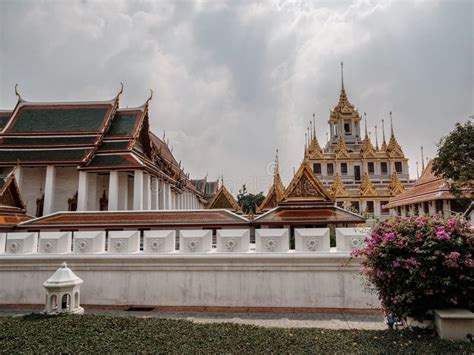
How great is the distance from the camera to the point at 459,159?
20.3 metres

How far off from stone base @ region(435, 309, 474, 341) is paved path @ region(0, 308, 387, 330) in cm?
167

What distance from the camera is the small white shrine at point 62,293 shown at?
231 inches

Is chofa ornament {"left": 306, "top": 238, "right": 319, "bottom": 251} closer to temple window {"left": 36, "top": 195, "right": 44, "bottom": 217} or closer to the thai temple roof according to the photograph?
the thai temple roof

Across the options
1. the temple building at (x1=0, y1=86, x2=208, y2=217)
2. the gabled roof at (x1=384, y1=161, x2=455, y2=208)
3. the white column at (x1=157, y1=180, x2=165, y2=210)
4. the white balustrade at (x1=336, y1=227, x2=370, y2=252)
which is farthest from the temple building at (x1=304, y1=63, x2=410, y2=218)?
the white balustrade at (x1=336, y1=227, x2=370, y2=252)

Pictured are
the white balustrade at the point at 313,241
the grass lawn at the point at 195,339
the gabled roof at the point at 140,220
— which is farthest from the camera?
the gabled roof at the point at 140,220

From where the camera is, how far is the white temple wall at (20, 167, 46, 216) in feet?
75.0

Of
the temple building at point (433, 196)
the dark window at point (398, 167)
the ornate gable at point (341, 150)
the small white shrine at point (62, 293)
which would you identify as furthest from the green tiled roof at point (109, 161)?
the dark window at point (398, 167)

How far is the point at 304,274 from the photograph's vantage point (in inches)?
280

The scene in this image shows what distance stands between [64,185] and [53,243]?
1697 cm

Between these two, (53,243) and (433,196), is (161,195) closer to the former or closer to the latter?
(433,196)

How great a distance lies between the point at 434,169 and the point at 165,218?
18.0 meters

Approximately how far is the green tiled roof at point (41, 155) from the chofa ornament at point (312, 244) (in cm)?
1771

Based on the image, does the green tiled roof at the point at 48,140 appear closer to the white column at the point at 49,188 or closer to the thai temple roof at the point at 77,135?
the thai temple roof at the point at 77,135

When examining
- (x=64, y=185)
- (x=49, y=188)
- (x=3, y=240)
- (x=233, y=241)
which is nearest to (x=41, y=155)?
(x=49, y=188)
